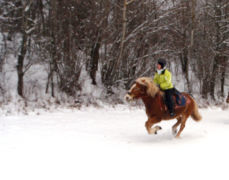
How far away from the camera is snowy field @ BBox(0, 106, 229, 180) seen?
4734 millimetres

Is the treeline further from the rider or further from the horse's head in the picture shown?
the horse's head

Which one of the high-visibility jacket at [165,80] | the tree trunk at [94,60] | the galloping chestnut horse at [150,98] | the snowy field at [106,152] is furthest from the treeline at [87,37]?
the galloping chestnut horse at [150,98]

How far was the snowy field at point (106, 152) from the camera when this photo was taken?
4.73 metres

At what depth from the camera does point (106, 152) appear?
242 inches

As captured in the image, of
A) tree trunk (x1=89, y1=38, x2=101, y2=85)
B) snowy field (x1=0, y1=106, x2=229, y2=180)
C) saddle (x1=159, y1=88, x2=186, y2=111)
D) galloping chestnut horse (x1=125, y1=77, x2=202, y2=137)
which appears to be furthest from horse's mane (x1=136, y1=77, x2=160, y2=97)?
tree trunk (x1=89, y1=38, x2=101, y2=85)

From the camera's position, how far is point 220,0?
73.9 feet

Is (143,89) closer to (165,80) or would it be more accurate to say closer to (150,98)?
(150,98)

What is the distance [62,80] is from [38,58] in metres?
2.17

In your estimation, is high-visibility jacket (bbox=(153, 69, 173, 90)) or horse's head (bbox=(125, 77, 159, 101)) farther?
high-visibility jacket (bbox=(153, 69, 173, 90))

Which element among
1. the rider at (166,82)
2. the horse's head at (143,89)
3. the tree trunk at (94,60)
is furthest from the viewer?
the tree trunk at (94,60)

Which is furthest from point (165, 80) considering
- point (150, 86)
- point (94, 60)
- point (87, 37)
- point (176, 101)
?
point (94, 60)

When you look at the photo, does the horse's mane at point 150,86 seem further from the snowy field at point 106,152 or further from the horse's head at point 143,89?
the snowy field at point 106,152

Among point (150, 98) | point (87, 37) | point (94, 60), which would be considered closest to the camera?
point (150, 98)

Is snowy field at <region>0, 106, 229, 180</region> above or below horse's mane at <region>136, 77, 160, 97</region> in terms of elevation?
below
